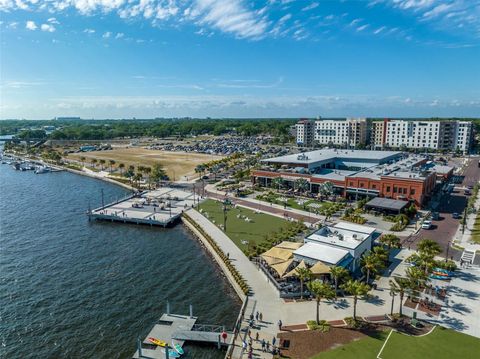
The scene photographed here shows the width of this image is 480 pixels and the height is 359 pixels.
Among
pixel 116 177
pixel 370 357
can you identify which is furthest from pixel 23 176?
pixel 370 357

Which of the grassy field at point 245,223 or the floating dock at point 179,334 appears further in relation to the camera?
the grassy field at point 245,223

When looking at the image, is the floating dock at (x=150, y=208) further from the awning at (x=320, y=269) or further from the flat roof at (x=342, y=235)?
the awning at (x=320, y=269)

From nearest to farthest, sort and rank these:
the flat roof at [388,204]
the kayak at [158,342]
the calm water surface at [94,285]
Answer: the kayak at [158,342], the calm water surface at [94,285], the flat roof at [388,204]

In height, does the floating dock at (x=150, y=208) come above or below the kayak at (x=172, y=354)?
above

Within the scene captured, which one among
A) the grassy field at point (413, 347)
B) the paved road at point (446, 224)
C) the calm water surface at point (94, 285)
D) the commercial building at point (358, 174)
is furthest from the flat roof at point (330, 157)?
the grassy field at point (413, 347)

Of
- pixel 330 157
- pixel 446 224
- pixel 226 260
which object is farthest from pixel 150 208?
pixel 446 224

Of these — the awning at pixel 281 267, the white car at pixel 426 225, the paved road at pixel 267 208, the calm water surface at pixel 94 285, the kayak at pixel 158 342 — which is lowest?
the calm water surface at pixel 94 285
